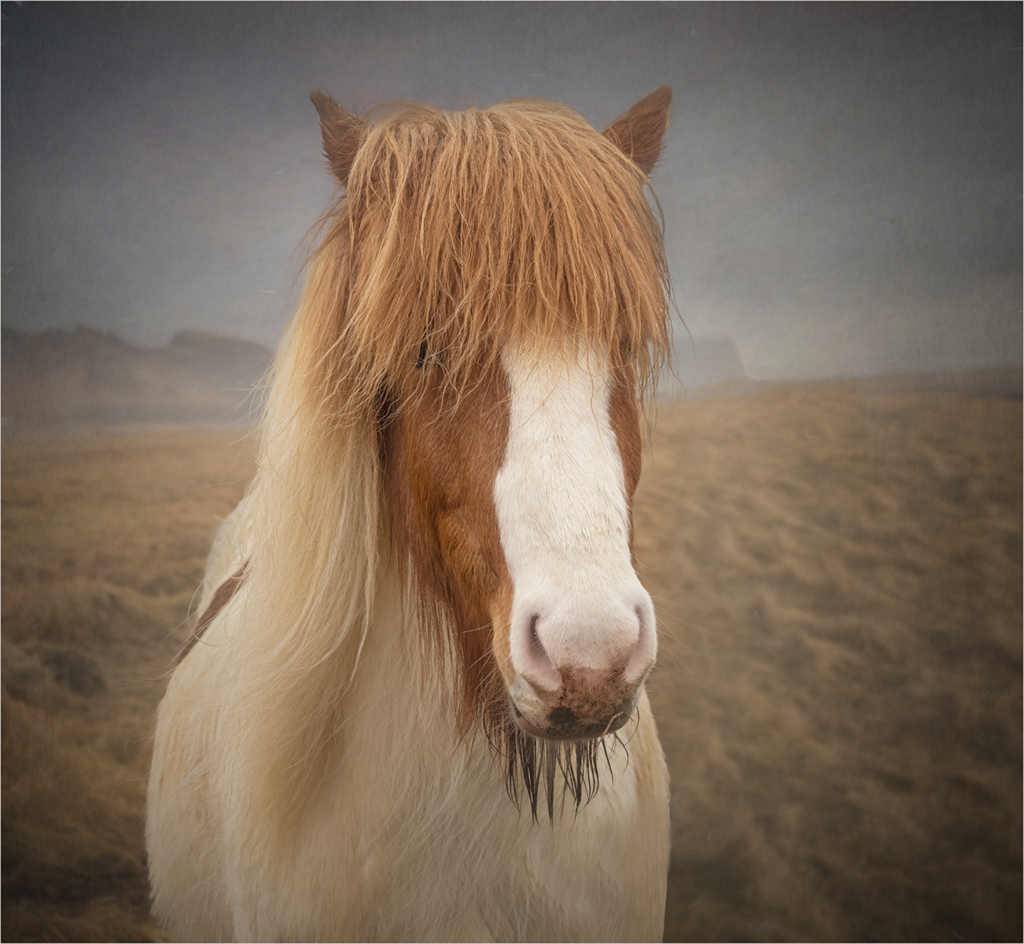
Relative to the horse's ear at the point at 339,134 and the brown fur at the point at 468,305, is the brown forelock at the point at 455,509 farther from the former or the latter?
the horse's ear at the point at 339,134

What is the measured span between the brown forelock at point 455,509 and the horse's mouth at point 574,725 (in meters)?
0.11

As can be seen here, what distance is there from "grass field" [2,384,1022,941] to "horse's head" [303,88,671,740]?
79 centimetres

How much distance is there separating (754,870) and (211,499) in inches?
66.2

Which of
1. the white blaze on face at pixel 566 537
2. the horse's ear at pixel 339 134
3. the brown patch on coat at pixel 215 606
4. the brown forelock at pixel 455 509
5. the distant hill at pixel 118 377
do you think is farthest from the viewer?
the distant hill at pixel 118 377

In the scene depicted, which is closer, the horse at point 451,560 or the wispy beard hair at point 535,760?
the horse at point 451,560

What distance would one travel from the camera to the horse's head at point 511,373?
511 millimetres

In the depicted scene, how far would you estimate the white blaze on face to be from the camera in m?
0.49

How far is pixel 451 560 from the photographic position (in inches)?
25.6

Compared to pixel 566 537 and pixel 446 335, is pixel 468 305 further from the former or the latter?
pixel 566 537

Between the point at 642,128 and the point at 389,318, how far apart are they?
0.49m

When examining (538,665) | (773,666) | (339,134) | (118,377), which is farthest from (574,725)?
(118,377)

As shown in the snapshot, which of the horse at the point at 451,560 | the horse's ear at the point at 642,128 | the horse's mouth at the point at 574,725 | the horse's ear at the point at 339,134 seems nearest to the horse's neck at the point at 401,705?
the horse at the point at 451,560

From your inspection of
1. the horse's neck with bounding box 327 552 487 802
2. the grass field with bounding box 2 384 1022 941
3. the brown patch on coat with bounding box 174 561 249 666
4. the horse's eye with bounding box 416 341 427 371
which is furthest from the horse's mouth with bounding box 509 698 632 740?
the grass field with bounding box 2 384 1022 941

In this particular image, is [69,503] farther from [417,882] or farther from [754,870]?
[754,870]
